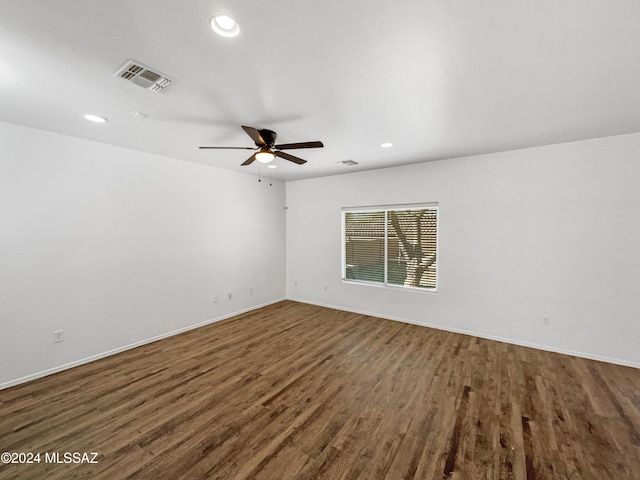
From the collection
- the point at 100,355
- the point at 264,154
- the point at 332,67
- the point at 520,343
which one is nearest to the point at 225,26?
the point at 332,67

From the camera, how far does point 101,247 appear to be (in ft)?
10.8

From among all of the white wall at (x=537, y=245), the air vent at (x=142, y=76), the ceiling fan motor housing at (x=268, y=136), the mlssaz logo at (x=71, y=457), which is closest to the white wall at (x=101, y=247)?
the mlssaz logo at (x=71, y=457)

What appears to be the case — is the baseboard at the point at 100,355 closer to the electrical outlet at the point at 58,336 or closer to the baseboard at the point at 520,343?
the electrical outlet at the point at 58,336

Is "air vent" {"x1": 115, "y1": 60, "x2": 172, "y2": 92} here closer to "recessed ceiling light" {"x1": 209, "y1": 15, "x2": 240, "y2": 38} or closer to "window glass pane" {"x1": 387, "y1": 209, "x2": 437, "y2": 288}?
"recessed ceiling light" {"x1": 209, "y1": 15, "x2": 240, "y2": 38}

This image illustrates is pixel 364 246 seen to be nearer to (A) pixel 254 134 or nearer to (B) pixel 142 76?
(A) pixel 254 134

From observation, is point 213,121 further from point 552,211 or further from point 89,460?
point 552,211

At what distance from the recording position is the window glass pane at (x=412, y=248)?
4.32 m

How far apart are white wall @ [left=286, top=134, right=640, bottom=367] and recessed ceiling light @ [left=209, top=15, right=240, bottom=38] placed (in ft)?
11.9

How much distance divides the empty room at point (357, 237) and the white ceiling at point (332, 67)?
2 cm

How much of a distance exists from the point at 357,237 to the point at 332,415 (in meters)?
3.47

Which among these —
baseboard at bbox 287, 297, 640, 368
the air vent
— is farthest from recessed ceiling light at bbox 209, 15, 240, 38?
baseboard at bbox 287, 297, 640, 368

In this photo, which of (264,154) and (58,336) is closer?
(264,154)

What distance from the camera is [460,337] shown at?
12.6ft

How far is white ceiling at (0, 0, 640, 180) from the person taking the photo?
1.31 m
